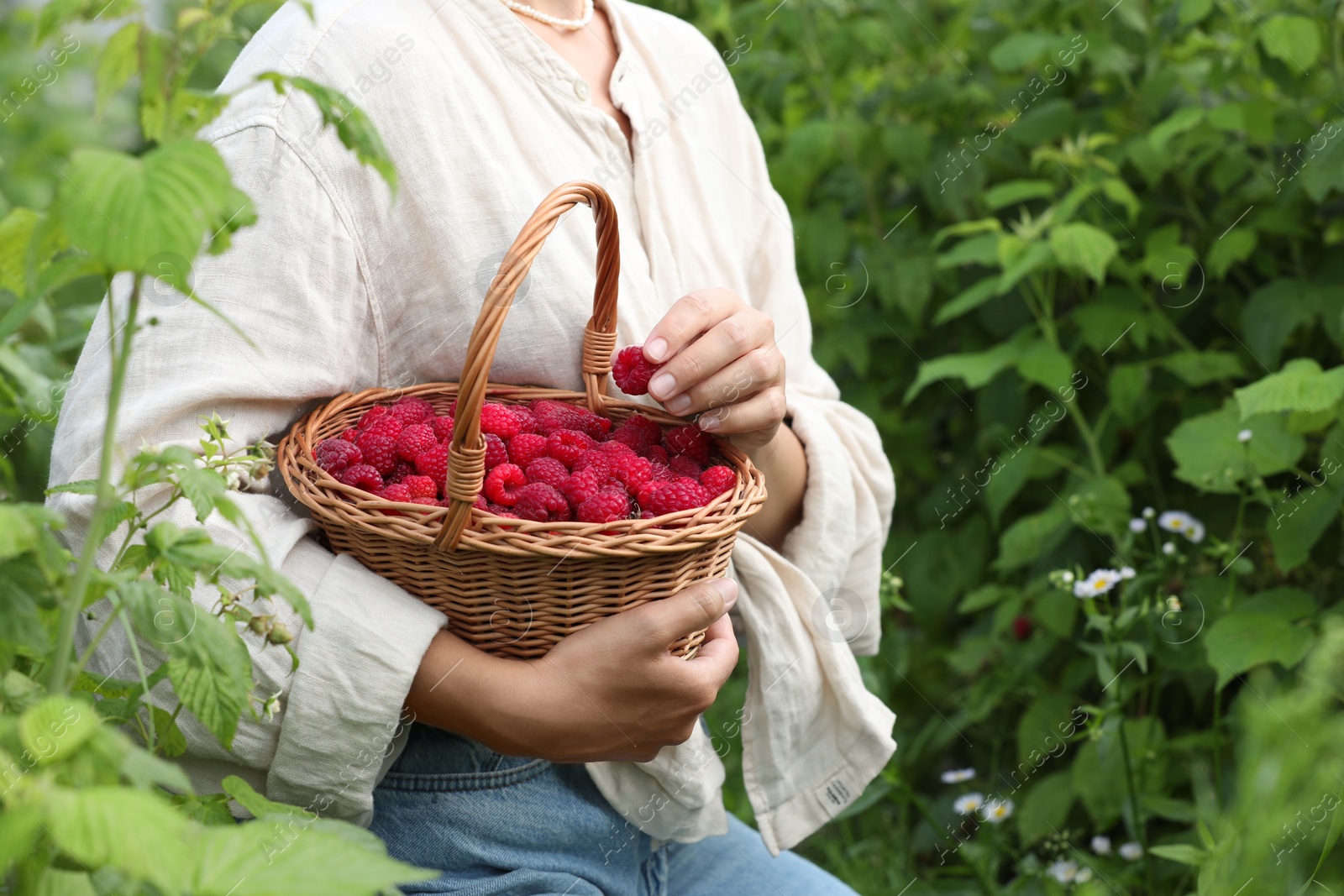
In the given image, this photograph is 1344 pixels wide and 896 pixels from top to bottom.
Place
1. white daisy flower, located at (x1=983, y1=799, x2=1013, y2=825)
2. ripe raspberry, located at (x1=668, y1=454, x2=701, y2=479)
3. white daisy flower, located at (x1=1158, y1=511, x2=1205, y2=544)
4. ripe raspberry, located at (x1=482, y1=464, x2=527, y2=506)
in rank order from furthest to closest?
white daisy flower, located at (x1=983, y1=799, x2=1013, y2=825) → white daisy flower, located at (x1=1158, y1=511, x2=1205, y2=544) → ripe raspberry, located at (x1=668, y1=454, x2=701, y2=479) → ripe raspberry, located at (x1=482, y1=464, x2=527, y2=506)

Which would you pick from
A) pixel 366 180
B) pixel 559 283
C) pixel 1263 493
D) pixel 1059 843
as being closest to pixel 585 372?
pixel 559 283

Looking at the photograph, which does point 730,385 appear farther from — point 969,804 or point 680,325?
point 969,804

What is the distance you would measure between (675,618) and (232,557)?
40cm

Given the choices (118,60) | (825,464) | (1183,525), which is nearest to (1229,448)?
(1183,525)

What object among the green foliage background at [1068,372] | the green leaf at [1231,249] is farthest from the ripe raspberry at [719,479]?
the green leaf at [1231,249]

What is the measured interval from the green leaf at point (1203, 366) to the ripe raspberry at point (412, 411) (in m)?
1.45

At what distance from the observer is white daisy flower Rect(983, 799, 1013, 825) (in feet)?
6.03

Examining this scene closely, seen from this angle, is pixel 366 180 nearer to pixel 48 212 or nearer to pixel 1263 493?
pixel 48 212

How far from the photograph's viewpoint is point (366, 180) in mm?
977

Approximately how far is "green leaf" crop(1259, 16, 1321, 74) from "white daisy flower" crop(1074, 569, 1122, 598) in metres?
0.91

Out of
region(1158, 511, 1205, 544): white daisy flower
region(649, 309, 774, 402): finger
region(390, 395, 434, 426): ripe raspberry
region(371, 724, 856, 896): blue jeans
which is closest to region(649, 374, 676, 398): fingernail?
region(649, 309, 774, 402): finger

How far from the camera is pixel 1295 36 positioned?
171 centimetres

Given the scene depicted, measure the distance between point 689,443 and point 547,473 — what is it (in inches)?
7.1

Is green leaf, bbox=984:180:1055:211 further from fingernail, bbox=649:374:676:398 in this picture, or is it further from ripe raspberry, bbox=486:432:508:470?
ripe raspberry, bbox=486:432:508:470
